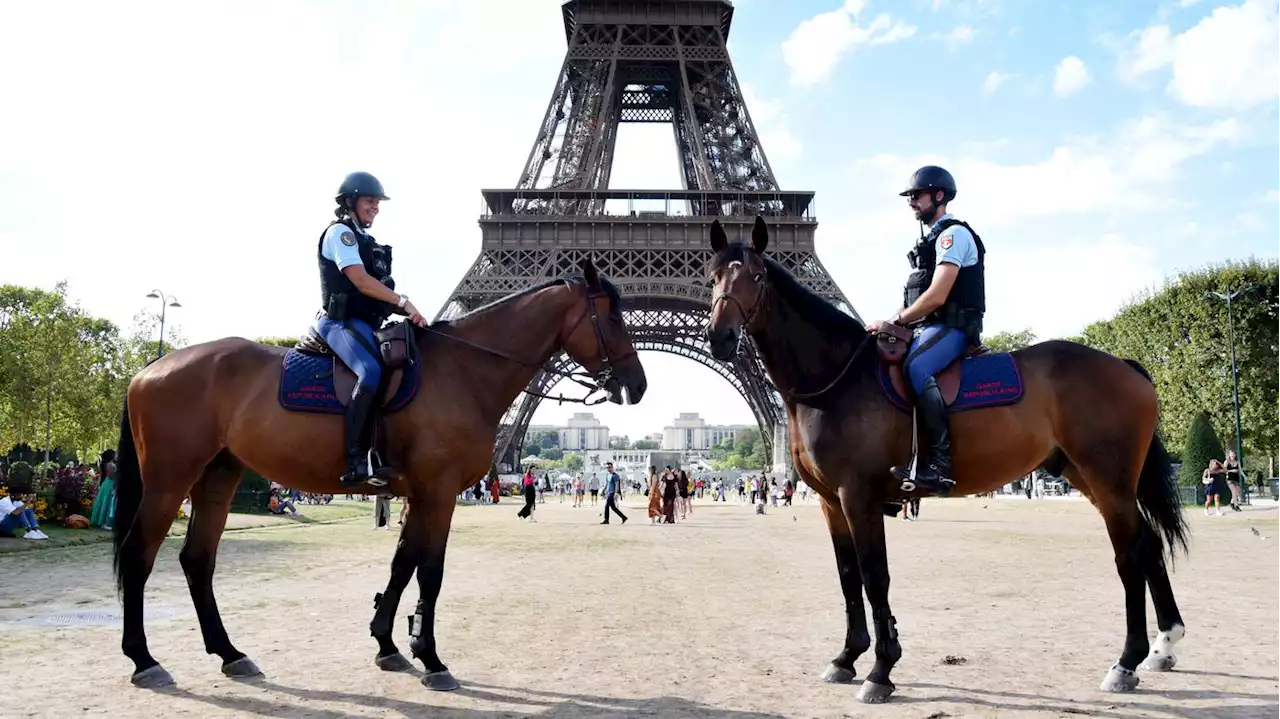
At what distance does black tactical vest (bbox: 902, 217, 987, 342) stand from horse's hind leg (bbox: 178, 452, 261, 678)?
16.5 feet

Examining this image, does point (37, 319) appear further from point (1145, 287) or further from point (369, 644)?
point (1145, 287)

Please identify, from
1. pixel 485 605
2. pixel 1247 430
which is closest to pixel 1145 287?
pixel 1247 430

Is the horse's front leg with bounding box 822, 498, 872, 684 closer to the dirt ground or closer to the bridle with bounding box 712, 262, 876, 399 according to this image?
the dirt ground

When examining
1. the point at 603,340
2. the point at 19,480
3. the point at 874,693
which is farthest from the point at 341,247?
the point at 19,480

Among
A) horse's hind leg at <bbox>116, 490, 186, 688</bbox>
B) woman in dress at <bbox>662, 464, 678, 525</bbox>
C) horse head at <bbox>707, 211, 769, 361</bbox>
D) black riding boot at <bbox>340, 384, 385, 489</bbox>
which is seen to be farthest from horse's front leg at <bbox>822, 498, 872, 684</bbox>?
woman in dress at <bbox>662, 464, 678, 525</bbox>

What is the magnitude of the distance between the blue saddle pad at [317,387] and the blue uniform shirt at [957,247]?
358cm

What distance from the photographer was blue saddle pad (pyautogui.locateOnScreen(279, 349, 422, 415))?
6.31m

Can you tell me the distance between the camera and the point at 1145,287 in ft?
156

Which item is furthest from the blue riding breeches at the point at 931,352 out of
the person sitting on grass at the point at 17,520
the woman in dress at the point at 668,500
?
the woman in dress at the point at 668,500

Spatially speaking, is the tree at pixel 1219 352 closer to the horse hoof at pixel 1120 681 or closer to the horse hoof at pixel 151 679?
the horse hoof at pixel 1120 681

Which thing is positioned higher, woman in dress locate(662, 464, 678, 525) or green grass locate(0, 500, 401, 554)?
woman in dress locate(662, 464, 678, 525)

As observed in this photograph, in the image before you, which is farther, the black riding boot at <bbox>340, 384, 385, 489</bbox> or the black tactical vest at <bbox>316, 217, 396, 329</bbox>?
the black tactical vest at <bbox>316, 217, 396, 329</bbox>

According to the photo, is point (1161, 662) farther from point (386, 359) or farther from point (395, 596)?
point (386, 359)

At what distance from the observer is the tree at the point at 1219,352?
4181 centimetres
